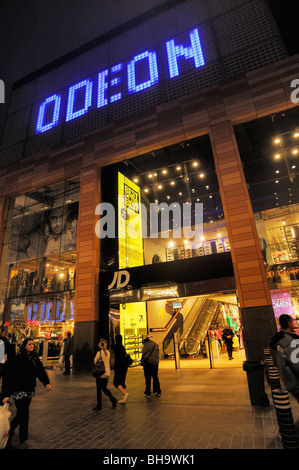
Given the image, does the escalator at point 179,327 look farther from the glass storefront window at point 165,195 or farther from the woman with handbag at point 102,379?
the woman with handbag at point 102,379

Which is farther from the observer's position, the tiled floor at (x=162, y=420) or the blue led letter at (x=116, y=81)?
the blue led letter at (x=116, y=81)

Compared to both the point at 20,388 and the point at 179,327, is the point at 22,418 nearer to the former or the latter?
the point at 20,388

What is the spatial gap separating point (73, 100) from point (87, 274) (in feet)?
42.7

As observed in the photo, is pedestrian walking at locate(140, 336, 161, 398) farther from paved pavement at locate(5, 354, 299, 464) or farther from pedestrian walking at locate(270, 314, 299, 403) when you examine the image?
pedestrian walking at locate(270, 314, 299, 403)

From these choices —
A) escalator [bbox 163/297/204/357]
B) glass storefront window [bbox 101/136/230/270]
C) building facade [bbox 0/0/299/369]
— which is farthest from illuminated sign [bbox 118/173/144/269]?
escalator [bbox 163/297/204/357]

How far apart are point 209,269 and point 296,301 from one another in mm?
5116

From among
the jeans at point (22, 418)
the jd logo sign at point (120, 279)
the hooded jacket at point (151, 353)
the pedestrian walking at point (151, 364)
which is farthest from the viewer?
the jd logo sign at point (120, 279)

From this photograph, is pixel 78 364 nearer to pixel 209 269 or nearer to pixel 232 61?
pixel 209 269

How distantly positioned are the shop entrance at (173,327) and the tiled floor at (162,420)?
231 inches

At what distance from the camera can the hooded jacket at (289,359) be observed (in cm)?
388

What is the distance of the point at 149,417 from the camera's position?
5348 millimetres

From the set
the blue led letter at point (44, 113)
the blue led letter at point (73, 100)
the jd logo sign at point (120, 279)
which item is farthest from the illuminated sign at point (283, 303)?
the blue led letter at point (44, 113)

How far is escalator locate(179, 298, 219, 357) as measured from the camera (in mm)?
15102

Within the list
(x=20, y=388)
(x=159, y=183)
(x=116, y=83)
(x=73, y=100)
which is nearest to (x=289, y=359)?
(x=20, y=388)
